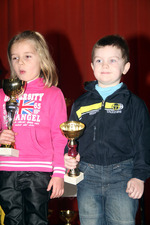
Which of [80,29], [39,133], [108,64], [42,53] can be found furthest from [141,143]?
[80,29]

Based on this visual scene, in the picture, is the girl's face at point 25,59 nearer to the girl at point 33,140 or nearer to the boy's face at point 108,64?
the girl at point 33,140

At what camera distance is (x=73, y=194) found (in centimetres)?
201

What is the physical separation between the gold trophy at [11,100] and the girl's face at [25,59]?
0.19 ft

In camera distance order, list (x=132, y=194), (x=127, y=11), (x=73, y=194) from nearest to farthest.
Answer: (x=132, y=194), (x=73, y=194), (x=127, y=11)

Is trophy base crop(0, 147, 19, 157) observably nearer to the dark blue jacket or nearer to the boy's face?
the dark blue jacket

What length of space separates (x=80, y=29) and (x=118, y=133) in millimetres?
2213

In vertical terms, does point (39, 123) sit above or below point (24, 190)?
above

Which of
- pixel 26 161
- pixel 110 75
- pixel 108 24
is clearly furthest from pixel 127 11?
pixel 26 161

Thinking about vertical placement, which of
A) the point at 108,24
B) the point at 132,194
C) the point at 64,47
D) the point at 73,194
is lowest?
the point at 73,194

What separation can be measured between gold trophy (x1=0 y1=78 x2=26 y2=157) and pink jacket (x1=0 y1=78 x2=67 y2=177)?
0.05m

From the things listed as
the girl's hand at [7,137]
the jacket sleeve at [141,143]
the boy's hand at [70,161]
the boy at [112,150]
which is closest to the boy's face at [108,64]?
the boy at [112,150]

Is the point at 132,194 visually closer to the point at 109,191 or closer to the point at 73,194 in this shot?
the point at 109,191

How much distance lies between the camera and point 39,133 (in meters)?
1.46

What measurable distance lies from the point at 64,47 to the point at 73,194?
75.7 inches
